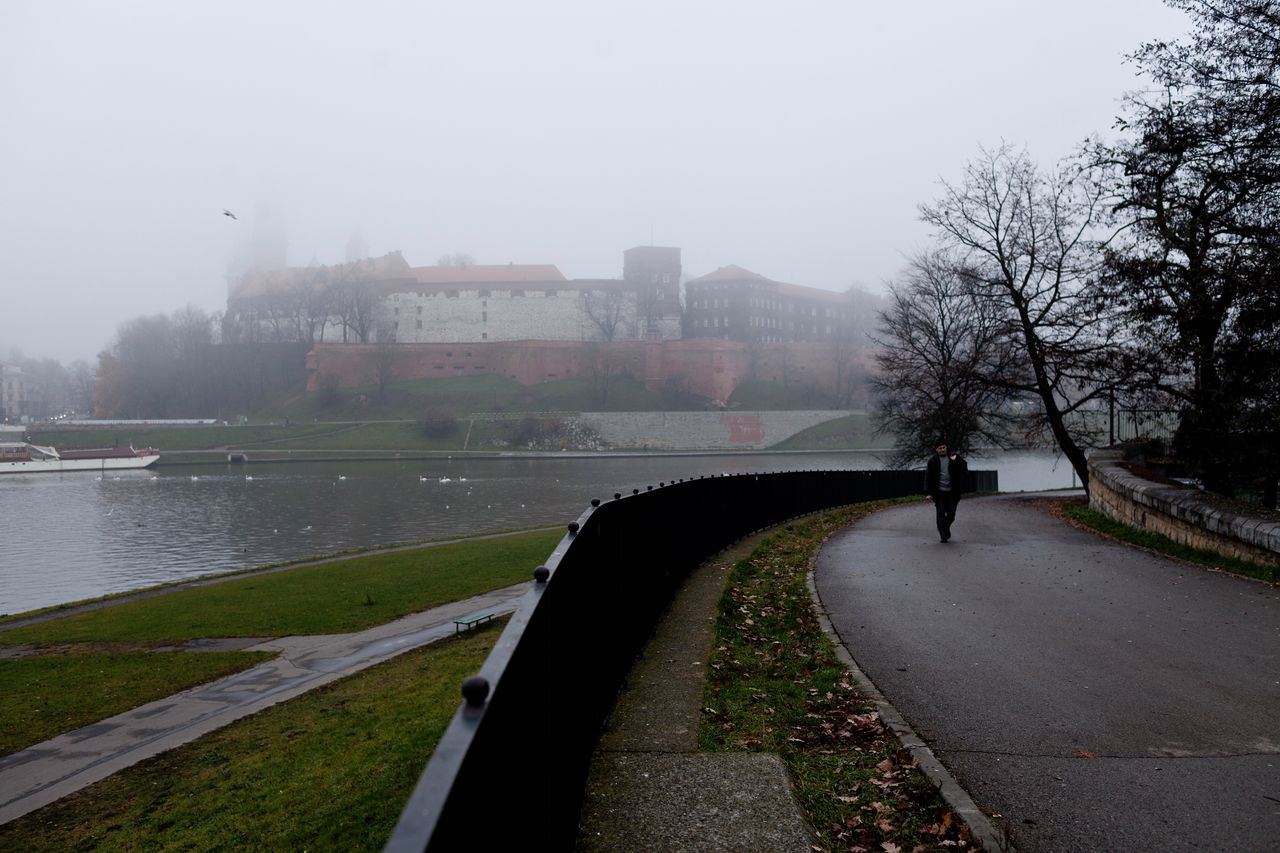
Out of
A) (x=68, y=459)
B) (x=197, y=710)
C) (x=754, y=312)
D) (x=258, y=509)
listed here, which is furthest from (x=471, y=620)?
(x=754, y=312)

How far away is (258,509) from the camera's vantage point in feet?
145

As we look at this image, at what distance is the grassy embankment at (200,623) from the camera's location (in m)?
11.6

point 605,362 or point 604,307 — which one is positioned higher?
point 604,307

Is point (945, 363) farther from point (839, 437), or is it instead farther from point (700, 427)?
point (700, 427)

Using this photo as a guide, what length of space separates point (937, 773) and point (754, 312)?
422ft

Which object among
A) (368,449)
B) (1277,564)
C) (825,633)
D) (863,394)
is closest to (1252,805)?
(825,633)

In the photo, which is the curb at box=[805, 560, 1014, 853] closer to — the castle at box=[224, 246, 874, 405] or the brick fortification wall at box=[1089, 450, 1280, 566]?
the brick fortification wall at box=[1089, 450, 1280, 566]

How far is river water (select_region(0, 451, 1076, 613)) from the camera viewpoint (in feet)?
91.4

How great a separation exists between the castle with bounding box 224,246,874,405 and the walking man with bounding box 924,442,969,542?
9623 cm

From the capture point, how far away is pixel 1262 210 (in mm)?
13734

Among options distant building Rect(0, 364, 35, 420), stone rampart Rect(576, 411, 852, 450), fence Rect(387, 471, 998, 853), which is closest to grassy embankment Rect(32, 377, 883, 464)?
stone rampart Rect(576, 411, 852, 450)

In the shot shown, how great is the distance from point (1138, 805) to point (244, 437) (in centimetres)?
9924

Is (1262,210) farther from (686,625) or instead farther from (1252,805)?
(1252,805)

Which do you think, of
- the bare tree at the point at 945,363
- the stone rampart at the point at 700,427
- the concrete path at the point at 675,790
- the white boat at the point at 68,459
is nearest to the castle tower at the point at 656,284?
the stone rampart at the point at 700,427
